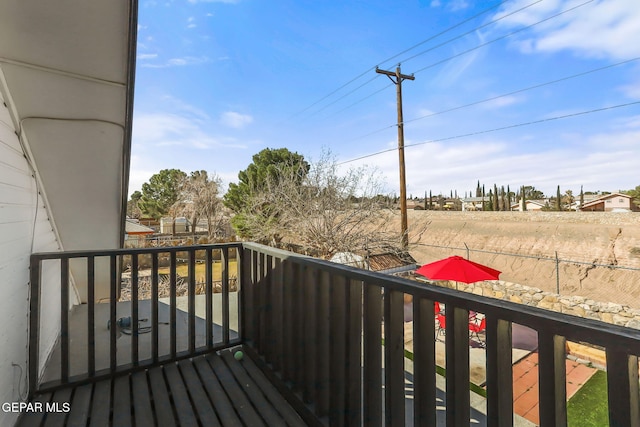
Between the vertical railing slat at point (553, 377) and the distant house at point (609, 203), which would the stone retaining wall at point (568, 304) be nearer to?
the vertical railing slat at point (553, 377)

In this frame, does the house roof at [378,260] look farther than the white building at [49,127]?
Yes

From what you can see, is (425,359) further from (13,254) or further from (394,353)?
(13,254)

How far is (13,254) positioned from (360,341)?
2.02m

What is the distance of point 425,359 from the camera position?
1.08 meters

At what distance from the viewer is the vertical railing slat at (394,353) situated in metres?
1.21

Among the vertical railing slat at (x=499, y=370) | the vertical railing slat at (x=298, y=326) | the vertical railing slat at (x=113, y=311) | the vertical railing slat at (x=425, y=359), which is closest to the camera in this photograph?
the vertical railing slat at (x=499, y=370)

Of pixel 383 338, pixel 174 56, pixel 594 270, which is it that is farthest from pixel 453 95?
pixel 383 338

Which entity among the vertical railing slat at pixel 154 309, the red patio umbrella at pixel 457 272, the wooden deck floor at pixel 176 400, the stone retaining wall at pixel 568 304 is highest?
the vertical railing slat at pixel 154 309

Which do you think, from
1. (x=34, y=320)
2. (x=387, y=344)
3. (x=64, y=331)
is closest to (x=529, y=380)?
(x=387, y=344)

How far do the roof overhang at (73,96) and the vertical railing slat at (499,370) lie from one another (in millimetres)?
1941

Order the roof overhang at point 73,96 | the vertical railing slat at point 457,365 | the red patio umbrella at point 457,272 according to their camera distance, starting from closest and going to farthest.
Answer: the vertical railing slat at point 457,365 < the roof overhang at point 73,96 < the red patio umbrella at point 457,272

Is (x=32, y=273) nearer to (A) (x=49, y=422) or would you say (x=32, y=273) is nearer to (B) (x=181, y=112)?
(A) (x=49, y=422)

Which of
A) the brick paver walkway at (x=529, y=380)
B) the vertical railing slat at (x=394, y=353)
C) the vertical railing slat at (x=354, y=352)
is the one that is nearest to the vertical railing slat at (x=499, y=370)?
the vertical railing slat at (x=394, y=353)

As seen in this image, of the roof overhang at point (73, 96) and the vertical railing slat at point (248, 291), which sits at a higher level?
the roof overhang at point (73, 96)
